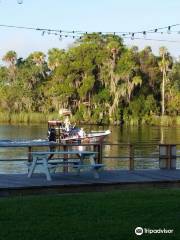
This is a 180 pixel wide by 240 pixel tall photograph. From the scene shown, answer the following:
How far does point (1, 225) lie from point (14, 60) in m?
105

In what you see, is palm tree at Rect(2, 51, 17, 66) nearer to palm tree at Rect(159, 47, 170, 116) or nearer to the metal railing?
palm tree at Rect(159, 47, 170, 116)

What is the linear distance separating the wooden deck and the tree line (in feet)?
232

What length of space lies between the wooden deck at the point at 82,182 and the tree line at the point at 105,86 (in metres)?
70.8

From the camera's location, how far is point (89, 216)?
7586 mm

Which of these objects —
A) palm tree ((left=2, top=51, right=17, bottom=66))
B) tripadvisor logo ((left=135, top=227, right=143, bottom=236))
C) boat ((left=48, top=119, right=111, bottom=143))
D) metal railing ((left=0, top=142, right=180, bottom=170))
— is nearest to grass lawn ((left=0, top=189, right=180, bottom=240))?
tripadvisor logo ((left=135, top=227, right=143, bottom=236))

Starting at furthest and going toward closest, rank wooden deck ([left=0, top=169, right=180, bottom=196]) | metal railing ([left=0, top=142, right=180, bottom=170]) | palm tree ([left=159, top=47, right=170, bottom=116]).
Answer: palm tree ([left=159, top=47, right=170, bottom=116]), metal railing ([left=0, top=142, right=180, bottom=170]), wooden deck ([left=0, top=169, right=180, bottom=196])

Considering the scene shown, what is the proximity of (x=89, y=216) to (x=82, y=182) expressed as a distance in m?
4.52

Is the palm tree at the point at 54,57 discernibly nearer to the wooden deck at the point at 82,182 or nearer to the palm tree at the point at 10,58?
the palm tree at the point at 10,58

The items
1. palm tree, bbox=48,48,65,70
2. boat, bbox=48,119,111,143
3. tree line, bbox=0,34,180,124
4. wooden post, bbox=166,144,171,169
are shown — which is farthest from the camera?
palm tree, bbox=48,48,65,70

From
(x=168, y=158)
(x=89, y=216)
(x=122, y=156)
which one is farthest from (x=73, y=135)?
(x=89, y=216)

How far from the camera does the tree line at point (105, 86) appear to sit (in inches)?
3391

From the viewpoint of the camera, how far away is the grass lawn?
653 cm

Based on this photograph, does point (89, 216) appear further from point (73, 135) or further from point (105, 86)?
point (105, 86)

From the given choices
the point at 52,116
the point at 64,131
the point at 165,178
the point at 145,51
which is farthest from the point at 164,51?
the point at 165,178
